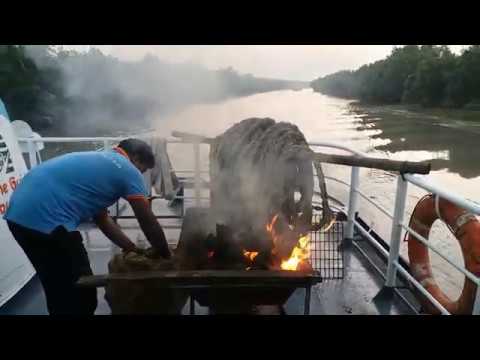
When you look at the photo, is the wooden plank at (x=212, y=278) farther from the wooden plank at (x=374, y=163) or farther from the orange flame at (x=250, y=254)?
the wooden plank at (x=374, y=163)

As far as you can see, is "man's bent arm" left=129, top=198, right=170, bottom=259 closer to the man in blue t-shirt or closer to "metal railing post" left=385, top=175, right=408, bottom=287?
the man in blue t-shirt

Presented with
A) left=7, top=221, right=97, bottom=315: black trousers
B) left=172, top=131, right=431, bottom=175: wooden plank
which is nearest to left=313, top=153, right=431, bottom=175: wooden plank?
left=172, top=131, right=431, bottom=175: wooden plank

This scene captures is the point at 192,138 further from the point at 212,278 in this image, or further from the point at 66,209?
the point at 212,278

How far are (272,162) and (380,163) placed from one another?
0.83 metres

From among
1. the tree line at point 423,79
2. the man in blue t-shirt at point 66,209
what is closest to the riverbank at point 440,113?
the tree line at point 423,79

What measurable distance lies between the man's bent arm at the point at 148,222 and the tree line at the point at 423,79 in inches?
1682

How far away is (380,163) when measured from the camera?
2.98 m

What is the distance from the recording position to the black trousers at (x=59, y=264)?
2.56 metres

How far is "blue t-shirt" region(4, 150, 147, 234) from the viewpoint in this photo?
254cm

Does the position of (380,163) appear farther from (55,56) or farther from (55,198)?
(55,56)

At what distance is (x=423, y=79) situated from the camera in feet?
186

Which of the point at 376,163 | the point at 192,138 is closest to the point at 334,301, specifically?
the point at 376,163
